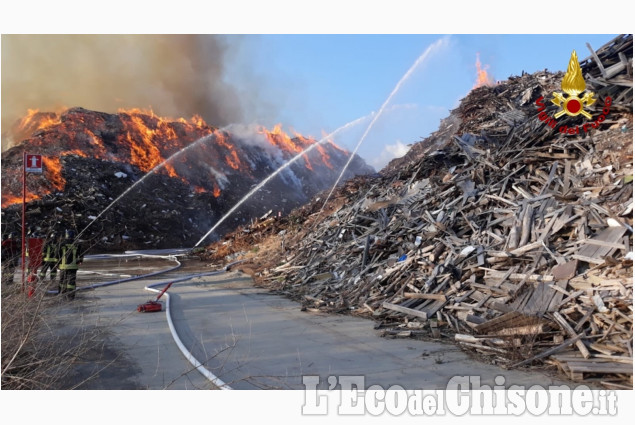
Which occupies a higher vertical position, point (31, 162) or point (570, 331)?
point (31, 162)

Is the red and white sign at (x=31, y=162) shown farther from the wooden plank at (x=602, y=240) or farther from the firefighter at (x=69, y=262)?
the wooden plank at (x=602, y=240)

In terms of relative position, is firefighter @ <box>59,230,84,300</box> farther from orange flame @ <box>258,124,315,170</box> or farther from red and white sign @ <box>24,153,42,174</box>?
orange flame @ <box>258,124,315,170</box>

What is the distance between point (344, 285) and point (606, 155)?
20.4 ft

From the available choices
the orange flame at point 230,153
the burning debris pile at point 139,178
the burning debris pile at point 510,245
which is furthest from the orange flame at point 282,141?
the burning debris pile at point 510,245

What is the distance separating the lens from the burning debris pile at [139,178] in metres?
28.6

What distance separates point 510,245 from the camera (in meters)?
8.27

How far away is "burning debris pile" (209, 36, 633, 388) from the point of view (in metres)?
6.15

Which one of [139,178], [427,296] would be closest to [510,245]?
[427,296]

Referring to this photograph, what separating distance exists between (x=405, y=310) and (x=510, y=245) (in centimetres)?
234

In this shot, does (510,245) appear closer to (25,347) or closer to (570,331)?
(570,331)

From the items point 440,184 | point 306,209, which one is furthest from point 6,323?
point 306,209

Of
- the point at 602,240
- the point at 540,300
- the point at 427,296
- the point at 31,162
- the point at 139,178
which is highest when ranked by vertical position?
the point at 139,178

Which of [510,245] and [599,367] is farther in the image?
[510,245]
